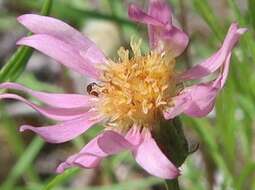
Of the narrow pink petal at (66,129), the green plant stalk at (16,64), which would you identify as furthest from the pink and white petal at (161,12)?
the green plant stalk at (16,64)

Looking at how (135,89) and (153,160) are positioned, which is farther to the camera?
(135,89)

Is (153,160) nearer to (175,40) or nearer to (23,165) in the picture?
(175,40)

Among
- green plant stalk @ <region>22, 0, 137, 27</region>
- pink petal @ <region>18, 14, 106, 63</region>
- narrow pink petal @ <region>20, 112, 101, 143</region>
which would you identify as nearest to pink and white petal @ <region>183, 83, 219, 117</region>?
narrow pink petal @ <region>20, 112, 101, 143</region>

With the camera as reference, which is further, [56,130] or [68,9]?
[68,9]

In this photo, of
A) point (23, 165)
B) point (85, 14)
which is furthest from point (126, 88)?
point (23, 165)

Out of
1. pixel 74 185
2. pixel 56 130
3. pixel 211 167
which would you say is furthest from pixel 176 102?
pixel 74 185

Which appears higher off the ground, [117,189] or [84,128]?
[84,128]

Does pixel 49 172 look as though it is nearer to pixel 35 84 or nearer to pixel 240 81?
pixel 35 84
